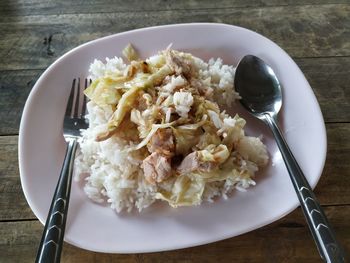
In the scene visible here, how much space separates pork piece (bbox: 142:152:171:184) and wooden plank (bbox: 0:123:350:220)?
1.26ft

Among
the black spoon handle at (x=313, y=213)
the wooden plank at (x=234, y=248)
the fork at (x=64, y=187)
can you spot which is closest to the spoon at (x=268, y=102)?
the black spoon handle at (x=313, y=213)

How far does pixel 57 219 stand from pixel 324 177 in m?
0.79

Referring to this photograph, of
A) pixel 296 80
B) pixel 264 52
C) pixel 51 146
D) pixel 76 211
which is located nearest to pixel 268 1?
pixel 264 52

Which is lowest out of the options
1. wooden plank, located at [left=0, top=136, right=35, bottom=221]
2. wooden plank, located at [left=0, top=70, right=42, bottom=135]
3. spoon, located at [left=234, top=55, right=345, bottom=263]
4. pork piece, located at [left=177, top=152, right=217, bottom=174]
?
wooden plank, located at [left=0, top=136, right=35, bottom=221]

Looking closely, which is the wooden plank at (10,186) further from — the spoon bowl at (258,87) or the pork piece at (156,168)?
the spoon bowl at (258,87)

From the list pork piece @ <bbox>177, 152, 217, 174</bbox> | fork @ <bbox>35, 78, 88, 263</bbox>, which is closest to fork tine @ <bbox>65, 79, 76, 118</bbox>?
fork @ <bbox>35, 78, 88, 263</bbox>

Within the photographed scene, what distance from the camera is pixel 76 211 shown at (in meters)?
1.06

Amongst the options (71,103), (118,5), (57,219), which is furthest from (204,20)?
(57,219)

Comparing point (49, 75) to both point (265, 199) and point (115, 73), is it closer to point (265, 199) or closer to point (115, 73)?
point (115, 73)

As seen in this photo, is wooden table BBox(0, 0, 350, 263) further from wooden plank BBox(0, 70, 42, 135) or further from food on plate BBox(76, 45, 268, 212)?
food on plate BBox(76, 45, 268, 212)

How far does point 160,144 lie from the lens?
107cm

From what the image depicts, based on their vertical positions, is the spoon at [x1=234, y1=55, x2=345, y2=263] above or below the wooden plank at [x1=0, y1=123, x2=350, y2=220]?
above

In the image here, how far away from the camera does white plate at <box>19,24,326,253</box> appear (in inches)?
39.2

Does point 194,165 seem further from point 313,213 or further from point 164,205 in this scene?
point 313,213
